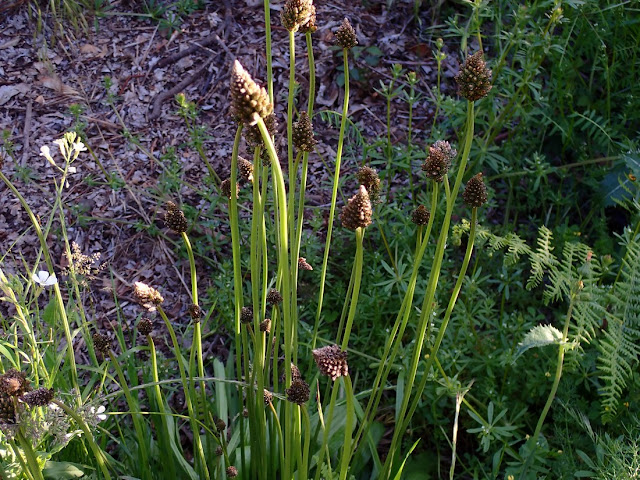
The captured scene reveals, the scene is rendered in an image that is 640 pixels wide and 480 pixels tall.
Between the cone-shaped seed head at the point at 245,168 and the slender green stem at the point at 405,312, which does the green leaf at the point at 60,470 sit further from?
the cone-shaped seed head at the point at 245,168

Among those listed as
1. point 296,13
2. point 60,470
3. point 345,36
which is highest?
point 296,13

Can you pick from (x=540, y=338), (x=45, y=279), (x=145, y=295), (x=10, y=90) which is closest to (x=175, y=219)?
(x=145, y=295)

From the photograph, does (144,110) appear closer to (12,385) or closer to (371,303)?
(371,303)

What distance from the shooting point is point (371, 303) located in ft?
8.38

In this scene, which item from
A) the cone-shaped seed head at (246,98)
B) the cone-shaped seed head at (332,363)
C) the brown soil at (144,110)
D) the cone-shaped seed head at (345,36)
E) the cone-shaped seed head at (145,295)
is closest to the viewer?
the cone-shaped seed head at (246,98)

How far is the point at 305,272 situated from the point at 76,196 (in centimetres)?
131

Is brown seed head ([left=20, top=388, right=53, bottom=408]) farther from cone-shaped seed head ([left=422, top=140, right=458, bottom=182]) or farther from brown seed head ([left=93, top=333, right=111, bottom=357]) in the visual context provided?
cone-shaped seed head ([left=422, top=140, right=458, bottom=182])

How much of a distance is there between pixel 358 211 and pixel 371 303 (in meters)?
1.34

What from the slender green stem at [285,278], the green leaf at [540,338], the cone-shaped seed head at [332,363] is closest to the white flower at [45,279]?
the slender green stem at [285,278]

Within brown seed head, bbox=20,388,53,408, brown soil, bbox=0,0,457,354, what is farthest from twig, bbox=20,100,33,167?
brown seed head, bbox=20,388,53,408

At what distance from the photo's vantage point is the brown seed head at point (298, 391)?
1.31m

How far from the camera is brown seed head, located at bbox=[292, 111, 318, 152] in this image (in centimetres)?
150

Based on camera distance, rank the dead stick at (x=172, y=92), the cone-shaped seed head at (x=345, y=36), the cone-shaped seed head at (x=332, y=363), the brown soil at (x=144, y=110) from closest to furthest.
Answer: the cone-shaped seed head at (x=332, y=363)
the cone-shaped seed head at (x=345, y=36)
the brown soil at (x=144, y=110)
the dead stick at (x=172, y=92)

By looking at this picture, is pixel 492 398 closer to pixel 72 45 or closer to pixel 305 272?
pixel 305 272
